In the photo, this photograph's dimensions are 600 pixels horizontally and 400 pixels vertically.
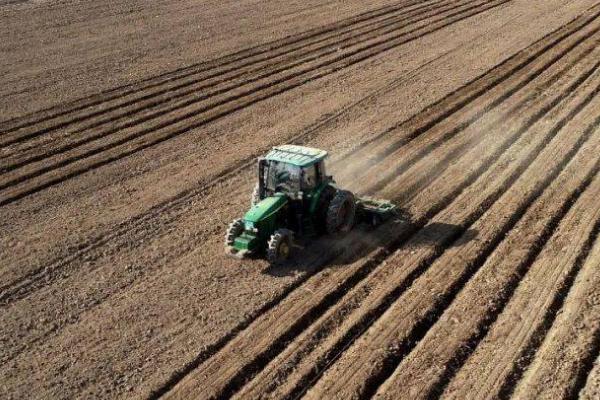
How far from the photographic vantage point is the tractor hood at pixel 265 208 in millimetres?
12273

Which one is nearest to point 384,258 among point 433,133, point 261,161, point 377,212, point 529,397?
point 377,212

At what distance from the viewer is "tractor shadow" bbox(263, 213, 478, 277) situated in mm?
12578

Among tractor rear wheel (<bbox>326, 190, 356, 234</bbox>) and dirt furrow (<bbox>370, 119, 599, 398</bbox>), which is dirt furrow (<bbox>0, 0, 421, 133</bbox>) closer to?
tractor rear wheel (<bbox>326, 190, 356, 234</bbox>)

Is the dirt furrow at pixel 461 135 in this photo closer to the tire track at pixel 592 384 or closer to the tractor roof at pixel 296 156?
the tractor roof at pixel 296 156

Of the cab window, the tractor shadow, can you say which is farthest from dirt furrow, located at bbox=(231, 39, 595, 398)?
the cab window

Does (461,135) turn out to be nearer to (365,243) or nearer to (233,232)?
(365,243)

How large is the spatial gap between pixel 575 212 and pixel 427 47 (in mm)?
14163

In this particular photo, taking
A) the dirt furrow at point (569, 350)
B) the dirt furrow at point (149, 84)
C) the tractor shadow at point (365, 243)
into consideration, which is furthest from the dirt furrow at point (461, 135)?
the dirt furrow at point (149, 84)

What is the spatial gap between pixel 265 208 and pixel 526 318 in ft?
15.0

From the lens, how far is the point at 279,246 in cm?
1227

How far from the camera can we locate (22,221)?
14875mm

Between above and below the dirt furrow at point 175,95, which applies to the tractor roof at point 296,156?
above

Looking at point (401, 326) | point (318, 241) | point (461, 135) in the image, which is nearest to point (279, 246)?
point (318, 241)

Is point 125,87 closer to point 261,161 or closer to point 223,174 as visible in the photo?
point 223,174
